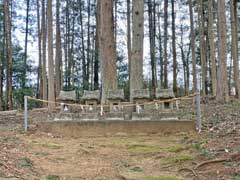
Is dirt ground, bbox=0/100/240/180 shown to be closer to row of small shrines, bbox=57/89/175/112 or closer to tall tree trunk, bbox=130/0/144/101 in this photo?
row of small shrines, bbox=57/89/175/112

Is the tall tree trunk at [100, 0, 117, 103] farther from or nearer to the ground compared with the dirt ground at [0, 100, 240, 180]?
farther from the ground

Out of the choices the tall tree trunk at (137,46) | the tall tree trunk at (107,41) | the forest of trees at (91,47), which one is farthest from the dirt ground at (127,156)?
the forest of trees at (91,47)

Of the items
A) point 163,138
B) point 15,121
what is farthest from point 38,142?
point 15,121

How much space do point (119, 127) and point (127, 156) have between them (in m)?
2.35

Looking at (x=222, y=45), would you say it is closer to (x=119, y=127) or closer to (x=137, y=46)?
(x=137, y=46)

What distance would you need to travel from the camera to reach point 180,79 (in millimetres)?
35844

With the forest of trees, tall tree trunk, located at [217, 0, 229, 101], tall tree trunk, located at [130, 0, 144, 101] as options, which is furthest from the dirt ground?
the forest of trees

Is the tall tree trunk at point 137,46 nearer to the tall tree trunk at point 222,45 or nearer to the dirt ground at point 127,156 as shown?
the dirt ground at point 127,156

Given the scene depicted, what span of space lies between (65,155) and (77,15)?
2509 cm

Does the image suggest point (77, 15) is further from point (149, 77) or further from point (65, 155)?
point (65, 155)

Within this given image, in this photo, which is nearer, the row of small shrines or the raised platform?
the raised platform

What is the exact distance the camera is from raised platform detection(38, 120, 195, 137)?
9.90 meters

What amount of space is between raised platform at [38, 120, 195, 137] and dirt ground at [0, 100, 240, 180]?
301mm

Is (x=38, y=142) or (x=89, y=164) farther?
(x=38, y=142)
